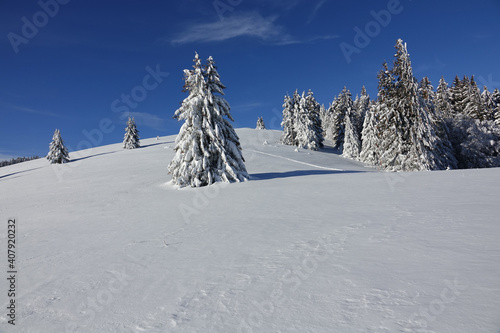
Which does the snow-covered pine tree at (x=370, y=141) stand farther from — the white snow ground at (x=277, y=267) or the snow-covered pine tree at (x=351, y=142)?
the white snow ground at (x=277, y=267)

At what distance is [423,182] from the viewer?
1354cm

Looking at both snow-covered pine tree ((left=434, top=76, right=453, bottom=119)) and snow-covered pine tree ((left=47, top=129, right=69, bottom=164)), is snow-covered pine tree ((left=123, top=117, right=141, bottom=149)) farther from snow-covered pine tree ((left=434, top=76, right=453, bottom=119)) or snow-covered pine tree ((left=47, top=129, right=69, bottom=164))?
snow-covered pine tree ((left=434, top=76, right=453, bottom=119))

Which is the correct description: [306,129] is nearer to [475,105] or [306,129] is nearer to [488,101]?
[475,105]

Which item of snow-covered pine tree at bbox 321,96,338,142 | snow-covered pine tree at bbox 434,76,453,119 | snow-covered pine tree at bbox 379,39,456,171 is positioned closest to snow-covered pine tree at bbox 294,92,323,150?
snow-covered pine tree at bbox 321,96,338,142

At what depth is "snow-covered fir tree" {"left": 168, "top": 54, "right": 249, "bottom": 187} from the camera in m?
19.1

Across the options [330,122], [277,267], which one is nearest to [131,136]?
[330,122]

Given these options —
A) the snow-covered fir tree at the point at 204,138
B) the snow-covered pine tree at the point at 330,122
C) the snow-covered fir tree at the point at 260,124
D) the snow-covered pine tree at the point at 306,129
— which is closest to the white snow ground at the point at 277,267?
the snow-covered fir tree at the point at 204,138

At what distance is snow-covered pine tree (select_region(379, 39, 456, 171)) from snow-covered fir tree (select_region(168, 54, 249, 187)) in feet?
60.1

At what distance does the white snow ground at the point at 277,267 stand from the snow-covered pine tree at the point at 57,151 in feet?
159

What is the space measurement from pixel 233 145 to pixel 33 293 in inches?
613

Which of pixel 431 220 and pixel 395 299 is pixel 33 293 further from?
pixel 431 220

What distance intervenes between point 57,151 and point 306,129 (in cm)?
5064

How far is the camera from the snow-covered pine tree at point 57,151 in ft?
169

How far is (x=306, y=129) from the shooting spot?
59812mm
